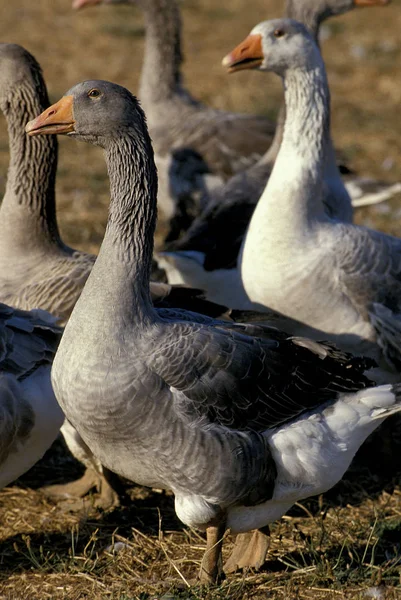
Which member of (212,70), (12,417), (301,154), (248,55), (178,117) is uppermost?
(212,70)

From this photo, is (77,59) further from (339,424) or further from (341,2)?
(339,424)

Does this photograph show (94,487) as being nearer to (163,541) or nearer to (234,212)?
(163,541)

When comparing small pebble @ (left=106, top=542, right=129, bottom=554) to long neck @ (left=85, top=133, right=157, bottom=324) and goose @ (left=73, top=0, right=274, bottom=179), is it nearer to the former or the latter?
long neck @ (left=85, top=133, right=157, bottom=324)

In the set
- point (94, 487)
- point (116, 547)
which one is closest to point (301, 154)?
point (94, 487)

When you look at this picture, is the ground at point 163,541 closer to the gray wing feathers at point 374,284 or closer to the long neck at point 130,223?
the gray wing feathers at point 374,284

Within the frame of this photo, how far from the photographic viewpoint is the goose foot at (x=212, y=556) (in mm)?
4559

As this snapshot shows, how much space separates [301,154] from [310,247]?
62 centimetres

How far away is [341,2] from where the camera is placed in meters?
7.96

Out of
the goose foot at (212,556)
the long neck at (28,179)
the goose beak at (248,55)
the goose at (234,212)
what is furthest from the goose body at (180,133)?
the goose foot at (212,556)

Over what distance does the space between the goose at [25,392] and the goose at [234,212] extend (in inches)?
61.3

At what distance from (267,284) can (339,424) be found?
1.42 meters

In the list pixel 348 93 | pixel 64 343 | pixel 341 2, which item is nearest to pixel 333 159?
pixel 341 2

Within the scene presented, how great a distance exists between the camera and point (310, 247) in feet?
19.2

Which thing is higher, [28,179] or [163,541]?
[28,179]
